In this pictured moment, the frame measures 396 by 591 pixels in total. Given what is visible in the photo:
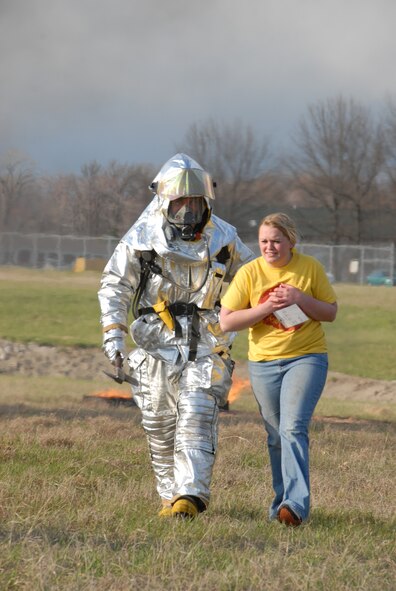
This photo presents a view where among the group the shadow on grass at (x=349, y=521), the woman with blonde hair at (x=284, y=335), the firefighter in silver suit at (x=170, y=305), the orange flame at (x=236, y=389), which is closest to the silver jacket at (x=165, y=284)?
the firefighter in silver suit at (x=170, y=305)

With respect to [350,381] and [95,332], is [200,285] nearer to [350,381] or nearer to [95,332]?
[350,381]

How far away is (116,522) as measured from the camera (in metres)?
5.64

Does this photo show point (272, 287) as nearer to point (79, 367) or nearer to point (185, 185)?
point (185, 185)

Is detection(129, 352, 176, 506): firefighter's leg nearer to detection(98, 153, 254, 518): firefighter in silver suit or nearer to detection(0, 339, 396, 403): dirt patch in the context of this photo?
detection(98, 153, 254, 518): firefighter in silver suit

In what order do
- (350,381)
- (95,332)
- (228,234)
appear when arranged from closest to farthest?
(228,234)
(350,381)
(95,332)

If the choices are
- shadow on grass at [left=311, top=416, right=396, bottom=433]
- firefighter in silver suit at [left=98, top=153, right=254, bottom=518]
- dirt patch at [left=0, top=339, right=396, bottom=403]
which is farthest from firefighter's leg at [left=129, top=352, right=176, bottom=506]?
dirt patch at [left=0, top=339, right=396, bottom=403]

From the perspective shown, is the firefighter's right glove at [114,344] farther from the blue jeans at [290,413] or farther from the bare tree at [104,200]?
the bare tree at [104,200]

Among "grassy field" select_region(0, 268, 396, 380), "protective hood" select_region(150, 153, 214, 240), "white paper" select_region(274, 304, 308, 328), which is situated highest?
"protective hood" select_region(150, 153, 214, 240)

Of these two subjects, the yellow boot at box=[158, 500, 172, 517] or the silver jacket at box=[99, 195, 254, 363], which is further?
the silver jacket at box=[99, 195, 254, 363]

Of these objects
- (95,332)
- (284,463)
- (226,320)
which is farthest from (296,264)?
(95,332)

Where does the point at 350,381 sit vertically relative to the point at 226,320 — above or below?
below

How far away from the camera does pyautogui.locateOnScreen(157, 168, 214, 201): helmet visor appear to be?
672 cm

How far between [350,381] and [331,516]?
1645 centimetres

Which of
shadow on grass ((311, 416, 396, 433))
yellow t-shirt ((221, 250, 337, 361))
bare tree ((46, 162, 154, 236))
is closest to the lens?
yellow t-shirt ((221, 250, 337, 361))
